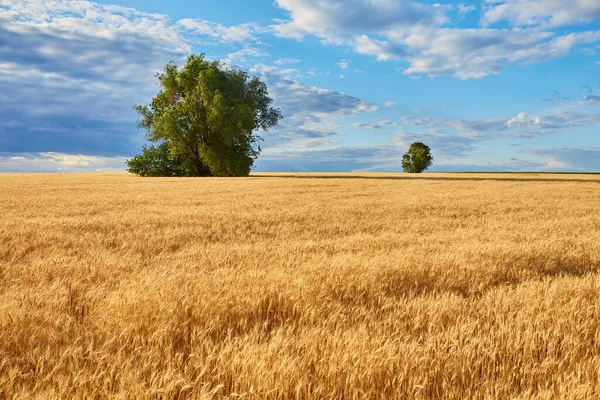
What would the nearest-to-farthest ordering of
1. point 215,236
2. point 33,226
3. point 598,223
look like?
point 215,236
point 33,226
point 598,223

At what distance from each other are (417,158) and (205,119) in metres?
70.7

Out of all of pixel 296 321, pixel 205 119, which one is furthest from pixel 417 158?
pixel 296 321

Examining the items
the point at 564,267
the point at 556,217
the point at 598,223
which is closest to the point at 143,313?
the point at 564,267

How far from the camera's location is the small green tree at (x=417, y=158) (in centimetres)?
10762

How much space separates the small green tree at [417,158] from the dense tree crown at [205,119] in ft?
204

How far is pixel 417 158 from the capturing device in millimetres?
107688

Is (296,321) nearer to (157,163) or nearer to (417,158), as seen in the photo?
(157,163)

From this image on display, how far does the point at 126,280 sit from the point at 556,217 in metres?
15.1

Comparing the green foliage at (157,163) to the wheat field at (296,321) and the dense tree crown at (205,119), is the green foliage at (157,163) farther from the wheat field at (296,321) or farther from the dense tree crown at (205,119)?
the wheat field at (296,321)

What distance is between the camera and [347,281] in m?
5.36

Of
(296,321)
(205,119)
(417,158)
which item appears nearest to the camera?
(296,321)

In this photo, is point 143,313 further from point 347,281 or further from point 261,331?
point 347,281

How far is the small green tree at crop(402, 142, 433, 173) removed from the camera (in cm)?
10762

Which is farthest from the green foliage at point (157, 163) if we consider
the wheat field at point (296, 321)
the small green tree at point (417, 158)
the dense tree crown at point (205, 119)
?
the small green tree at point (417, 158)
